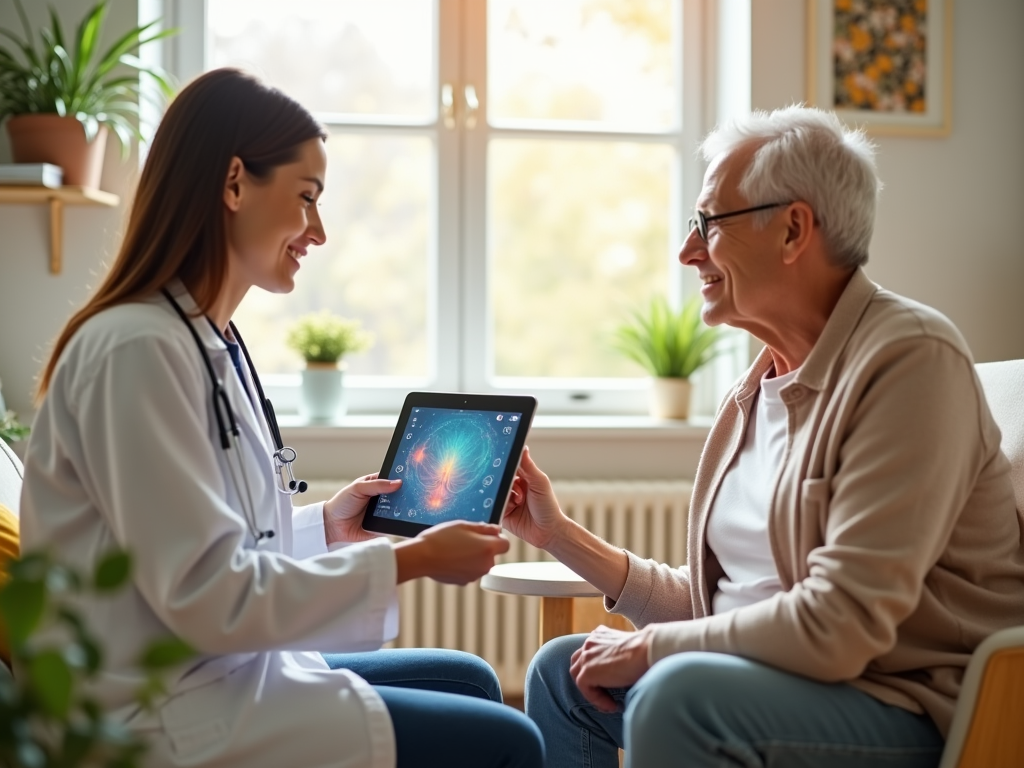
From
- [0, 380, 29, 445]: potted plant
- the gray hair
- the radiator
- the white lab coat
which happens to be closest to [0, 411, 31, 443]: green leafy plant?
[0, 380, 29, 445]: potted plant

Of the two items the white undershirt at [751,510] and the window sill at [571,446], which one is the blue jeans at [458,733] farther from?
the window sill at [571,446]

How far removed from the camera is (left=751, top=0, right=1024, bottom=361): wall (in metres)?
3.16

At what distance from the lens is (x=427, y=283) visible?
329 cm

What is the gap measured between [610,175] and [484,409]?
194 centimetres

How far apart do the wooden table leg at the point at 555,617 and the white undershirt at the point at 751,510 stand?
340 mm

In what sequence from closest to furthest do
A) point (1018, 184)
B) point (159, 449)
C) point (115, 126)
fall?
point (159, 449), point (115, 126), point (1018, 184)

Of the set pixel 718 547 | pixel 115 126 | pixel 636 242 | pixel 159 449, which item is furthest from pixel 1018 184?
pixel 159 449

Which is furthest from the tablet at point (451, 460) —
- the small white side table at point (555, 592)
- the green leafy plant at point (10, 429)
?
the green leafy plant at point (10, 429)

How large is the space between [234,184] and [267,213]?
0.19ft

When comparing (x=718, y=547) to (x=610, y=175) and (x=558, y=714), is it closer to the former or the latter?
(x=558, y=714)

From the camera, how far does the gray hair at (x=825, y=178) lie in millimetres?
1524

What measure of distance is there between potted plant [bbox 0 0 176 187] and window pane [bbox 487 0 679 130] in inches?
41.0

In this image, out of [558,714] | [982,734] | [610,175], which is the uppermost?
[610,175]

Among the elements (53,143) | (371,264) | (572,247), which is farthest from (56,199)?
(572,247)
